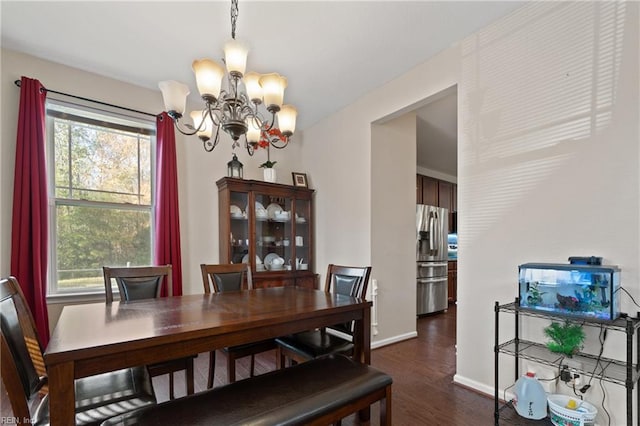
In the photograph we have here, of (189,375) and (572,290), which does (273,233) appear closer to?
(189,375)

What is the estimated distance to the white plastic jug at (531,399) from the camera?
1.84 meters

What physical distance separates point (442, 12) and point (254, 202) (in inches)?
105

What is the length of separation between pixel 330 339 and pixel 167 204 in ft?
7.44

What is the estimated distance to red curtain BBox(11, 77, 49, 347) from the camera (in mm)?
2502

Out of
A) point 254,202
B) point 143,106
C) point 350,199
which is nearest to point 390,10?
point 350,199

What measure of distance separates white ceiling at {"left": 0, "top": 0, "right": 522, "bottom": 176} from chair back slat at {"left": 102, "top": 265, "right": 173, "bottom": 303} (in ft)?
6.23

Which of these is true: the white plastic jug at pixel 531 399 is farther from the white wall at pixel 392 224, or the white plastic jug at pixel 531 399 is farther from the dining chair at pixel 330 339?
the white wall at pixel 392 224

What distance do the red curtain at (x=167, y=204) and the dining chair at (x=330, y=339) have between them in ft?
5.45

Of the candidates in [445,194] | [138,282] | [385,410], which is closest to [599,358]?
[385,410]

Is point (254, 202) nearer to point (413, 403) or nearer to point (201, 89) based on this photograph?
point (201, 89)

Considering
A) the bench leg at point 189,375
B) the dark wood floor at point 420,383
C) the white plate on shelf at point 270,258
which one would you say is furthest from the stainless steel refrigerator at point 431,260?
the bench leg at point 189,375

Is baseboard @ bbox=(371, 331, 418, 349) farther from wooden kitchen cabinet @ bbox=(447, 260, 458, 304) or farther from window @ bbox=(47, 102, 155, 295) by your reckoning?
window @ bbox=(47, 102, 155, 295)

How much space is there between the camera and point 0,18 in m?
2.26

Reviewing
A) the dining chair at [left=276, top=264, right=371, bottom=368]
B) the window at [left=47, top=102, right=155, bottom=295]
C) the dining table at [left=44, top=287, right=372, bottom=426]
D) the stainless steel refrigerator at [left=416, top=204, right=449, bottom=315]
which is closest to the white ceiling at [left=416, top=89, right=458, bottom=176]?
the stainless steel refrigerator at [left=416, top=204, right=449, bottom=315]
